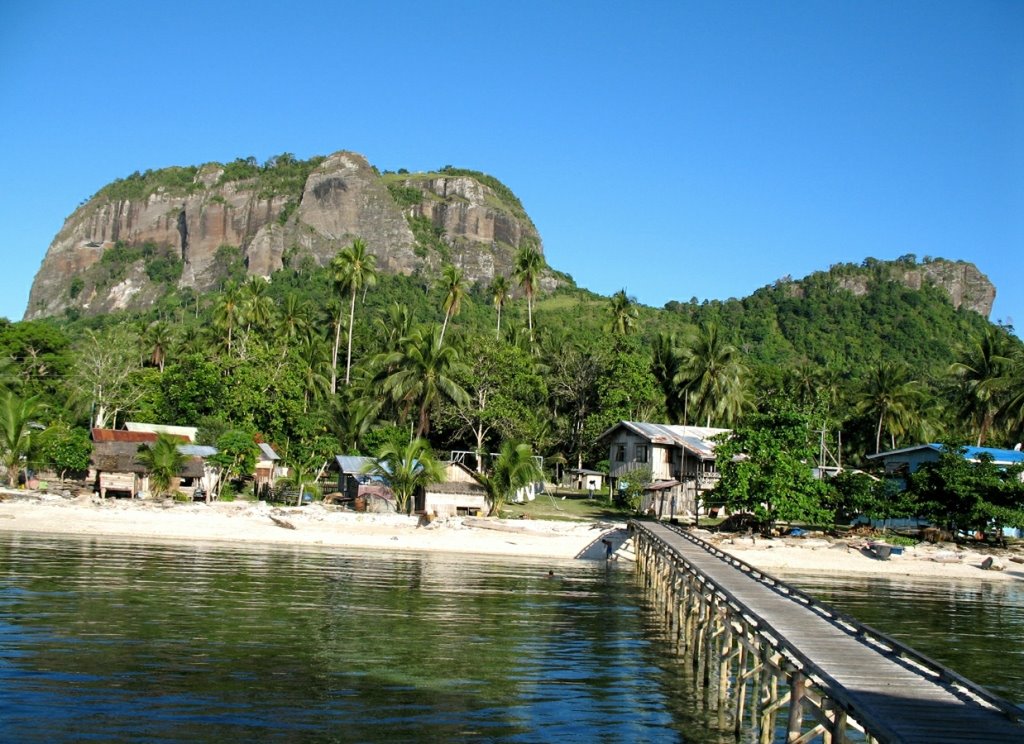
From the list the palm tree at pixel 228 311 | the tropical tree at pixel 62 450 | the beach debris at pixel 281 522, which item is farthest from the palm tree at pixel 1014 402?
the palm tree at pixel 228 311

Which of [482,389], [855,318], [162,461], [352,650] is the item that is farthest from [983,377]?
[855,318]

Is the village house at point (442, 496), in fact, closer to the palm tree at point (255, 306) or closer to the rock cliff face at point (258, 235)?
the palm tree at point (255, 306)

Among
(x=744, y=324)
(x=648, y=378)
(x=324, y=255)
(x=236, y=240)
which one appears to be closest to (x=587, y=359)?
(x=648, y=378)

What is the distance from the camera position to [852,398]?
246 feet

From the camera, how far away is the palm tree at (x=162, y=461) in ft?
145

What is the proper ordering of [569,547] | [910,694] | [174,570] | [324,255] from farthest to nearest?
[324,255] < [569,547] < [174,570] < [910,694]

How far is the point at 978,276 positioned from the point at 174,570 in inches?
6369

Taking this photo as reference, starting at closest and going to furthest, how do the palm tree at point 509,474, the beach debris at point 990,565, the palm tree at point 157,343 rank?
the beach debris at point 990,565 < the palm tree at point 509,474 < the palm tree at point 157,343

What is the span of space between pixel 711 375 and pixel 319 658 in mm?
46277

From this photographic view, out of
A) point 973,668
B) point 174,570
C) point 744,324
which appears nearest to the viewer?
point 973,668

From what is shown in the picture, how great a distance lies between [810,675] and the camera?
11.1 m

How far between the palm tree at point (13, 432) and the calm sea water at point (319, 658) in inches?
655

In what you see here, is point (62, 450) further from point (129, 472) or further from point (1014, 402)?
point (1014, 402)

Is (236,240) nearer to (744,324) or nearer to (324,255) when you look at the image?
(324,255)
